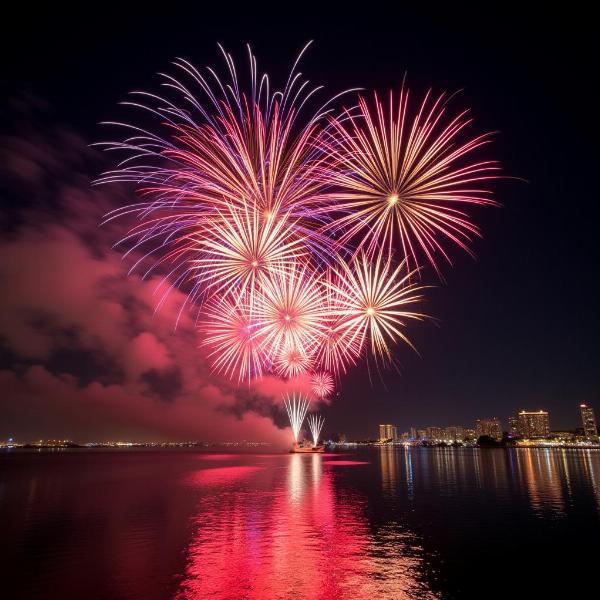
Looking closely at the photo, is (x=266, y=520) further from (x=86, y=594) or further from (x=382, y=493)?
(x=382, y=493)

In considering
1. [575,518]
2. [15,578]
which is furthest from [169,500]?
[575,518]

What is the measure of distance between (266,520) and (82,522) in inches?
432

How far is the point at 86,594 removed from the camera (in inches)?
595

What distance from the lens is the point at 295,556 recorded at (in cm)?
1848

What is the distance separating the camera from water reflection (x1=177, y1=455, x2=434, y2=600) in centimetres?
1487

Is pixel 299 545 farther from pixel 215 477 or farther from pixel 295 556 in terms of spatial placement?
pixel 215 477

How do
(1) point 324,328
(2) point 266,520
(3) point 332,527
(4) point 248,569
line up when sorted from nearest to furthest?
(4) point 248,569
(3) point 332,527
(2) point 266,520
(1) point 324,328

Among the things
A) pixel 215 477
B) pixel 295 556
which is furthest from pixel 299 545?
pixel 215 477

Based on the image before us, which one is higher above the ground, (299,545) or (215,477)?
(215,477)

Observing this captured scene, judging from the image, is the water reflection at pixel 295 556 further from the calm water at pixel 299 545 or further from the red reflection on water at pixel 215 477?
the red reflection on water at pixel 215 477

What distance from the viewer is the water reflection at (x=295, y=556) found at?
48.8 ft

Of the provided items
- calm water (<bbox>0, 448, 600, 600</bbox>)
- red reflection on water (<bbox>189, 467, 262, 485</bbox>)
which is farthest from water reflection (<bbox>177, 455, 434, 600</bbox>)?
red reflection on water (<bbox>189, 467, 262, 485</bbox>)

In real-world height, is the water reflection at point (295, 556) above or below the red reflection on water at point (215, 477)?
below

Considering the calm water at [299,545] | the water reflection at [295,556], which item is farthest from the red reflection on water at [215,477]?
the water reflection at [295,556]
